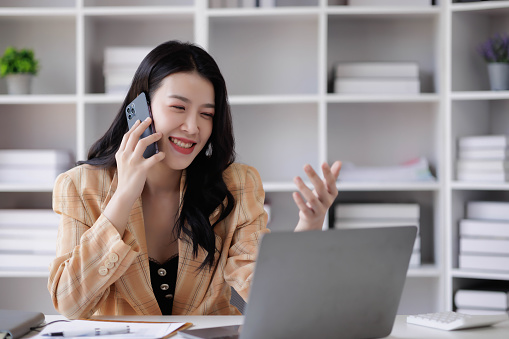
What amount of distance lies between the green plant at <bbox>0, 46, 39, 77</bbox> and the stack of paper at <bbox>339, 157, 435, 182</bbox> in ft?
5.00

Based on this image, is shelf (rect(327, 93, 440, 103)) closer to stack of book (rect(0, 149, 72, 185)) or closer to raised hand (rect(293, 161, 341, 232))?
stack of book (rect(0, 149, 72, 185))

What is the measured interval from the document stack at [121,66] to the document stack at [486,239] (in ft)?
5.36

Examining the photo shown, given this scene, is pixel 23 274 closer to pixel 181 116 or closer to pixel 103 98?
pixel 103 98

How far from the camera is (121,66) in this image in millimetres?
2691

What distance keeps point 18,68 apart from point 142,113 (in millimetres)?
1367

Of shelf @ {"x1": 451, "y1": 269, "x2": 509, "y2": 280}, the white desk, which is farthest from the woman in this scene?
shelf @ {"x1": 451, "y1": 269, "x2": 509, "y2": 280}

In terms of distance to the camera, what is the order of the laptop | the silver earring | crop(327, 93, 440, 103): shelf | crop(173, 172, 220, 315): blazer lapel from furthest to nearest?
1. crop(327, 93, 440, 103): shelf
2. the silver earring
3. crop(173, 172, 220, 315): blazer lapel
4. the laptop

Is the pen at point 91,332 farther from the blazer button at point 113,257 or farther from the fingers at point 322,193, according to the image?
the fingers at point 322,193

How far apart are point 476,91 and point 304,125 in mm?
827

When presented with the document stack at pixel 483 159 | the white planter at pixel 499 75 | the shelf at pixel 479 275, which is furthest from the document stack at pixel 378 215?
the white planter at pixel 499 75

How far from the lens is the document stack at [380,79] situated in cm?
268

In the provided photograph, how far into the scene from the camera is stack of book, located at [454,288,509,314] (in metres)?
2.53

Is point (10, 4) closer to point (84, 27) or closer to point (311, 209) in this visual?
point (84, 27)

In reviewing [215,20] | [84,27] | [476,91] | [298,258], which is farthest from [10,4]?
[298,258]
